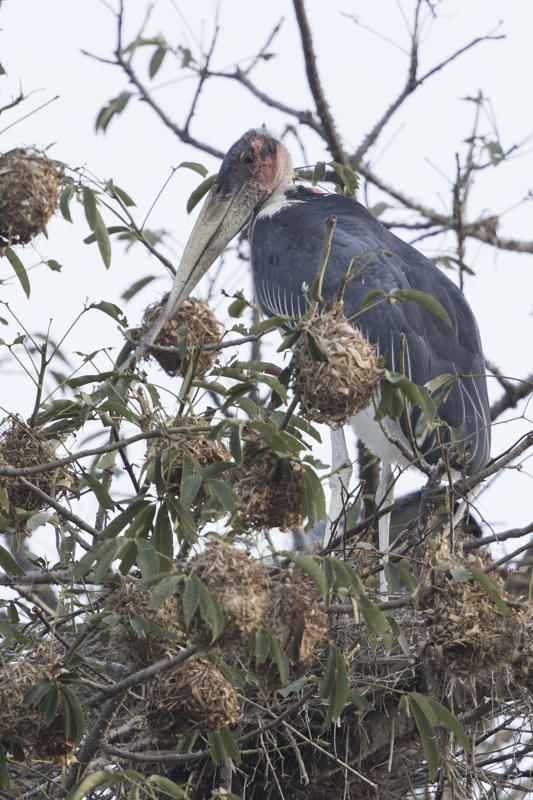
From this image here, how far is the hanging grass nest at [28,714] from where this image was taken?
2547 mm

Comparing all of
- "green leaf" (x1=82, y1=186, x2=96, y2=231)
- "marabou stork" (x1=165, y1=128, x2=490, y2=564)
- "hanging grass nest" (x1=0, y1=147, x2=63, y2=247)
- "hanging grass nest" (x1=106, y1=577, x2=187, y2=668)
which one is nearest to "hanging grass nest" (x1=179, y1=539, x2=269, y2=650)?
"hanging grass nest" (x1=106, y1=577, x2=187, y2=668)

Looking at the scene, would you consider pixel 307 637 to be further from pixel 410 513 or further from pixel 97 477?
pixel 410 513

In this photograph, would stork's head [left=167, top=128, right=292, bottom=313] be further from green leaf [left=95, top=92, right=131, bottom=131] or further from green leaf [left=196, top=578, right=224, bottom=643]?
green leaf [left=196, top=578, right=224, bottom=643]

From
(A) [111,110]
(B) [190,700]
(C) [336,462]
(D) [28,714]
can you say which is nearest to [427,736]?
(B) [190,700]

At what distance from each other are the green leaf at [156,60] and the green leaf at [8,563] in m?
3.30

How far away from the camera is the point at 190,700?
8.55ft

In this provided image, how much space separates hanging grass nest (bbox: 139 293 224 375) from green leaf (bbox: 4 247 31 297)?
0.57 metres

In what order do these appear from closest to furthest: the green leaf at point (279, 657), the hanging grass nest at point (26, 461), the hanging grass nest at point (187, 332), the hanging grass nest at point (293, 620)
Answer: the green leaf at point (279, 657) → the hanging grass nest at point (293, 620) → the hanging grass nest at point (26, 461) → the hanging grass nest at point (187, 332)

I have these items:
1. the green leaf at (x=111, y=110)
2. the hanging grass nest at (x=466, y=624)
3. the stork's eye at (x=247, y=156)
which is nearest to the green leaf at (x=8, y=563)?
the hanging grass nest at (x=466, y=624)

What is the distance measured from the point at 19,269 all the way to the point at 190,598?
1160mm

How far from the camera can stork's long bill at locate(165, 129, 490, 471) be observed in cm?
488

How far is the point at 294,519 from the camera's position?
8.58 feet

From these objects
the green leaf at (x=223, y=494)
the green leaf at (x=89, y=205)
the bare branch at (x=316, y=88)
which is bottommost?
the green leaf at (x=223, y=494)

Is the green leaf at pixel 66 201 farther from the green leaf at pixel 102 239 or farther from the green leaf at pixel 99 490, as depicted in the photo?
the green leaf at pixel 99 490
